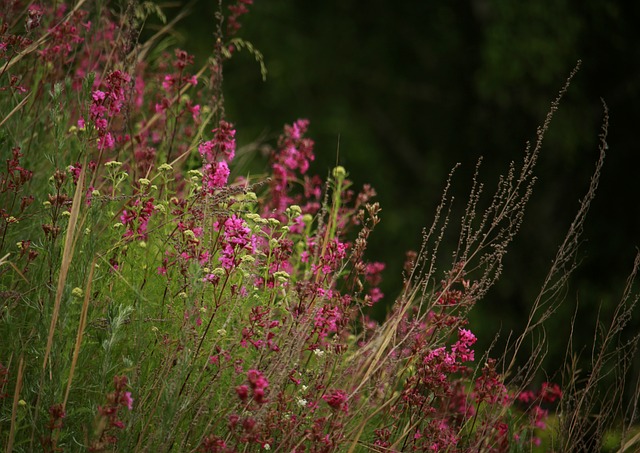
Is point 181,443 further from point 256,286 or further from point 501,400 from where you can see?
point 501,400

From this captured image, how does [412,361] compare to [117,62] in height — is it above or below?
below

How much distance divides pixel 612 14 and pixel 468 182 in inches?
114

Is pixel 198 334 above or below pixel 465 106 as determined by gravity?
above

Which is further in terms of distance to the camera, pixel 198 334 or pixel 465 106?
pixel 465 106

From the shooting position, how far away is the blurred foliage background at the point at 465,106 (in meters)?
11.2

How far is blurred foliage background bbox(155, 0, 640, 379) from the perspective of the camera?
11234mm

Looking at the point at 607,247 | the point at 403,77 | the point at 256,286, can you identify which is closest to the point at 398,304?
the point at 256,286

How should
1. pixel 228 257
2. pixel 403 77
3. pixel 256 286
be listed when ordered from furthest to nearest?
1. pixel 403 77
2. pixel 256 286
3. pixel 228 257

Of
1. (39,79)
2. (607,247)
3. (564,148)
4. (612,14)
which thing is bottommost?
(607,247)

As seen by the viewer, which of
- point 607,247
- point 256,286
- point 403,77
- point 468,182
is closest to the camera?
point 256,286

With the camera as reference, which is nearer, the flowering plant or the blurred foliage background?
the flowering plant

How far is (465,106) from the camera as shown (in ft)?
45.6

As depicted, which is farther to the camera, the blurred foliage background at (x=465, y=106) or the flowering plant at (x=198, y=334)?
the blurred foliage background at (x=465, y=106)

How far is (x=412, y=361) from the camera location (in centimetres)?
341
